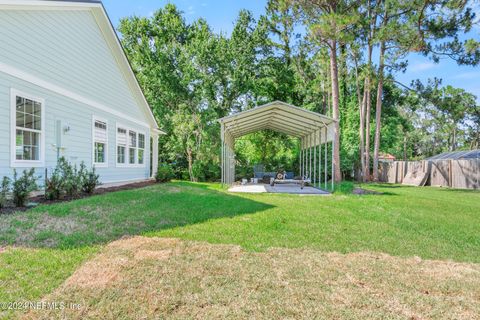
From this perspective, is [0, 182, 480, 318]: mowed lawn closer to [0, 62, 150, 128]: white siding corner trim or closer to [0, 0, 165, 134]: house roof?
[0, 62, 150, 128]: white siding corner trim

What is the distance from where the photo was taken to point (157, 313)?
2389 mm

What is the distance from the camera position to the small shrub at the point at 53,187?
22.9 ft

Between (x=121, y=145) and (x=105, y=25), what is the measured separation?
4.35 metres

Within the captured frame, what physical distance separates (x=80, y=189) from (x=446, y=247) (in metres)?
8.11

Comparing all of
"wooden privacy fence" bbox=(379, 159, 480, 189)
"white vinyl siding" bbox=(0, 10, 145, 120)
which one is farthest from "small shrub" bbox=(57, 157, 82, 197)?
"wooden privacy fence" bbox=(379, 159, 480, 189)

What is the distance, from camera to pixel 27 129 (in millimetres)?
7121

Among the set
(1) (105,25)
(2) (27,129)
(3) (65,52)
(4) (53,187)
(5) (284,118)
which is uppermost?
(1) (105,25)

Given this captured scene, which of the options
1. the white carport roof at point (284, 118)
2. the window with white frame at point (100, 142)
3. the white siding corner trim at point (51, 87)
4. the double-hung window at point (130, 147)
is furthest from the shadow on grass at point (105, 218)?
the white carport roof at point (284, 118)

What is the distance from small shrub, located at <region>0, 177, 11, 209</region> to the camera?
5818 millimetres

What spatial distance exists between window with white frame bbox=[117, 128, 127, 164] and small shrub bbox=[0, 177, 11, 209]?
5558 mm

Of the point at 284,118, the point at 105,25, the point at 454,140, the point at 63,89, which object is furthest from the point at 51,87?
the point at 454,140

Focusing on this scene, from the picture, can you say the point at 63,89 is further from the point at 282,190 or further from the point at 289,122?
the point at 289,122

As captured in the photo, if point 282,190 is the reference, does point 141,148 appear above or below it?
above

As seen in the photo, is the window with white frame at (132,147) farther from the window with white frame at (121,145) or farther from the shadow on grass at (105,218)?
the shadow on grass at (105,218)
